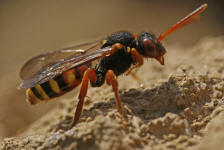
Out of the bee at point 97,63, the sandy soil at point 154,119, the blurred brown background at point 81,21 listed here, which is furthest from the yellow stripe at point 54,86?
the blurred brown background at point 81,21

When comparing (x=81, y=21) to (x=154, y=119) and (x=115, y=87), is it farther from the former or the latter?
(x=154, y=119)

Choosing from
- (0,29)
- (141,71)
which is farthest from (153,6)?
(141,71)

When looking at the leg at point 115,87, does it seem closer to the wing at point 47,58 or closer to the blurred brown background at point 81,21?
the wing at point 47,58

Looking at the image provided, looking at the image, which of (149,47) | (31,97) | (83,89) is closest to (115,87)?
(83,89)

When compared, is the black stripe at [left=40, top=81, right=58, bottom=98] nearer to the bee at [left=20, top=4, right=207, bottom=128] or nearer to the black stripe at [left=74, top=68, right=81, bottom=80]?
the bee at [left=20, top=4, right=207, bottom=128]

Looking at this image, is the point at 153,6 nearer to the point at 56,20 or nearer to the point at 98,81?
the point at 56,20
